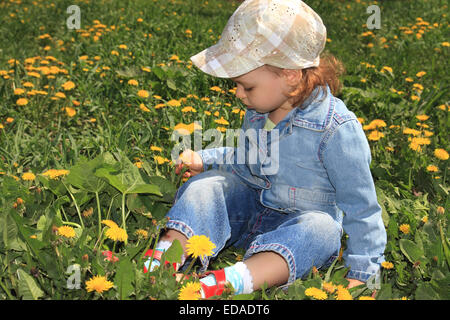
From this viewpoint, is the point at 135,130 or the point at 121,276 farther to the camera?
the point at 135,130

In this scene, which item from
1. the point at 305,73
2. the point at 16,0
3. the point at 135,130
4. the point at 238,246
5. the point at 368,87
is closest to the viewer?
the point at 305,73

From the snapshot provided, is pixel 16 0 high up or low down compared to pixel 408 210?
up

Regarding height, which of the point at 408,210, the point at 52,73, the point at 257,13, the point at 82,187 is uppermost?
the point at 257,13

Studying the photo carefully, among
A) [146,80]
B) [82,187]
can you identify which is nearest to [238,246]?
[82,187]

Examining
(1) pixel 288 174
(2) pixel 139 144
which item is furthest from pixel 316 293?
(2) pixel 139 144

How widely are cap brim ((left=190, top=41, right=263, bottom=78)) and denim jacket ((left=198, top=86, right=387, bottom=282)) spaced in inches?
10.3

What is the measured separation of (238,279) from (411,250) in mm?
616

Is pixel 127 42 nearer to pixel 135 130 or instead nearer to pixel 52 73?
pixel 52 73

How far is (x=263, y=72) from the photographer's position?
1728 mm

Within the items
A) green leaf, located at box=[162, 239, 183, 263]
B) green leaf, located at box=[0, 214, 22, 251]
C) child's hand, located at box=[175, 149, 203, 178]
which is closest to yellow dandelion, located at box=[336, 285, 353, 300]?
green leaf, located at box=[162, 239, 183, 263]

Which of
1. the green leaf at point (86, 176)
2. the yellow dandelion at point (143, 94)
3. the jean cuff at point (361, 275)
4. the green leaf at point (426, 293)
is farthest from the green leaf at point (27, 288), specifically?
the yellow dandelion at point (143, 94)

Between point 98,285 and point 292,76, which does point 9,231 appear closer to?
point 98,285

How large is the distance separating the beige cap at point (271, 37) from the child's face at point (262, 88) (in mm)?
52

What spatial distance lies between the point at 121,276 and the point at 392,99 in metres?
2.33
